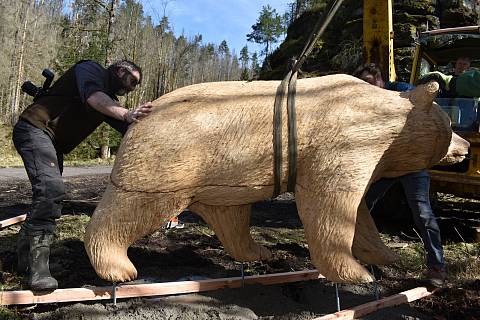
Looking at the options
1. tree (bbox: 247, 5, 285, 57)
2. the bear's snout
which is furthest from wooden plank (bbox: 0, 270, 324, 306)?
tree (bbox: 247, 5, 285, 57)

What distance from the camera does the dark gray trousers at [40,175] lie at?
2.61 meters

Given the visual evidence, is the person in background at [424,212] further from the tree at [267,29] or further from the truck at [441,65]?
the tree at [267,29]

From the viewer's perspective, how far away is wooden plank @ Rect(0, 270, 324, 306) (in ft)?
7.86

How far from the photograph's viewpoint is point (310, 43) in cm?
237

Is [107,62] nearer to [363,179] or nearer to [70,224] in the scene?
[70,224]

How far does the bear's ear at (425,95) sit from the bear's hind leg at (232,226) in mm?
1263

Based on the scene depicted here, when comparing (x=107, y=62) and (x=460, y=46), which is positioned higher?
(x=107, y=62)

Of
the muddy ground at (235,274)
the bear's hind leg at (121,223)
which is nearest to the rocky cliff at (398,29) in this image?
the muddy ground at (235,274)

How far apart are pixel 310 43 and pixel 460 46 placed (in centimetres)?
433

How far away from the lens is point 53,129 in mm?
2768

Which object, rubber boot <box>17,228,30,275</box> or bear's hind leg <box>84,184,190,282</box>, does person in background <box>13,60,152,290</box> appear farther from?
bear's hind leg <box>84,184,190,282</box>

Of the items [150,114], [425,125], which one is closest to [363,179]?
[425,125]

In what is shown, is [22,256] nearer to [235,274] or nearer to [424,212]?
[235,274]

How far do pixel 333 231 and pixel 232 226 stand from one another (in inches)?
33.3
